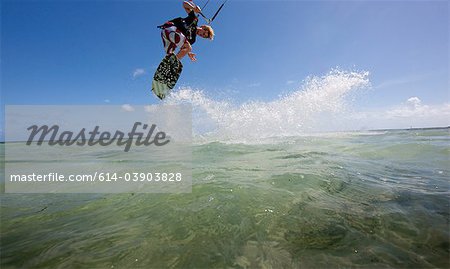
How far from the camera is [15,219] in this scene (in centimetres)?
643

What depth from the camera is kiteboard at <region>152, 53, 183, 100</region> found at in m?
8.47

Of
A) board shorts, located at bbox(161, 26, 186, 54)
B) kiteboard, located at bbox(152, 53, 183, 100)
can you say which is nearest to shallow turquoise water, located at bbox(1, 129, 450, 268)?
kiteboard, located at bbox(152, 53, 183, 100)

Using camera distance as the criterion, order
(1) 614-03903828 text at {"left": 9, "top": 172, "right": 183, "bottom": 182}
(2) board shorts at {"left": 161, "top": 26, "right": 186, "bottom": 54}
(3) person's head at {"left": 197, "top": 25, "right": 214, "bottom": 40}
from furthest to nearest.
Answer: (1) 614-03903828 text at {"left": 9, "top": 172, "right": 183, "bottom": 182}, (3) person's head at {"left": 197, "top": 25, "right": 214, "bottom": 40}, (2) board shorts at {"left": 161, "top": 26, "right": 186, "bottom": 54}

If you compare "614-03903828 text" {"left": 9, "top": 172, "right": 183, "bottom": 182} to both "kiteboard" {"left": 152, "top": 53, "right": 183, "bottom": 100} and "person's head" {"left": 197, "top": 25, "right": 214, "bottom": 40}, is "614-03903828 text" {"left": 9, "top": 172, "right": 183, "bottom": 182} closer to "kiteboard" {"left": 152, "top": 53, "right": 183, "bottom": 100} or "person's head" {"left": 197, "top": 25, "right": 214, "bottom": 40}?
"kiteboard" {"left": 152, "top": 53, "right": 183, "bottom": 100}

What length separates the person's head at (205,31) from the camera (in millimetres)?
8445

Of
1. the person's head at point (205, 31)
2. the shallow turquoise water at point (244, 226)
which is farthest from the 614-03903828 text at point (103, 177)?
the person's head at point (205, 31)

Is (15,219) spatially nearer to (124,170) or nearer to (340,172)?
(124,170)

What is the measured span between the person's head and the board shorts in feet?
2.68

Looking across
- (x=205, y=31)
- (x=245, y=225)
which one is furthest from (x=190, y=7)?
(x=245, y=225)

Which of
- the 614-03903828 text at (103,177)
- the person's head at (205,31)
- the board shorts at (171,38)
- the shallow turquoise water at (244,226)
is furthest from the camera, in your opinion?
the 614-03903828 text at (103,177)

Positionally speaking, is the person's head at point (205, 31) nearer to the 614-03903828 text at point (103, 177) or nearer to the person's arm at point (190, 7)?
the person's arm at point (190, 7)

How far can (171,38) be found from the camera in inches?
308

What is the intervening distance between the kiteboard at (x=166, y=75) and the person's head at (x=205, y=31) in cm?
118

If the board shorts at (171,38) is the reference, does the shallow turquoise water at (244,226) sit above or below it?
below
